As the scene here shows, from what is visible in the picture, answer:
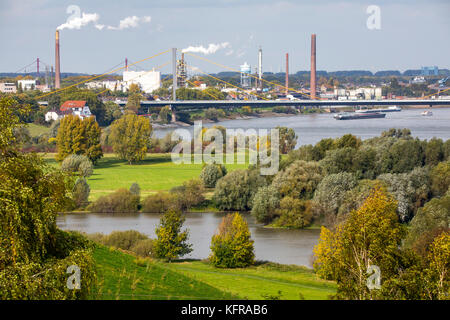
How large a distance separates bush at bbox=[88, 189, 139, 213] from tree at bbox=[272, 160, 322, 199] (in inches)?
88.9

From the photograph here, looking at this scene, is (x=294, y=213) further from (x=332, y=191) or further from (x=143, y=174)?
(x=143, y=174)

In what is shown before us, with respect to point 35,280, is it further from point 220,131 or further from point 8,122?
point 220,131

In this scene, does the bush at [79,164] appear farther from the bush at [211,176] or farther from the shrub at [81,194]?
the bush at [211,176]

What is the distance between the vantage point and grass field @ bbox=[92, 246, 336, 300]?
12.1ft

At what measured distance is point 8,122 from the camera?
2.70 metres

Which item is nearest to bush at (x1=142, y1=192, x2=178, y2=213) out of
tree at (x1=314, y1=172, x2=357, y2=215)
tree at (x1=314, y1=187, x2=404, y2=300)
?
tree at (x1=314, y1=172, x2=357, y2=215)

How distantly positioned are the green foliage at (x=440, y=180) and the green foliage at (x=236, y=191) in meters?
2.69

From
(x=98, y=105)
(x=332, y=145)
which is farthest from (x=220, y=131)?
(x=98, y=105)

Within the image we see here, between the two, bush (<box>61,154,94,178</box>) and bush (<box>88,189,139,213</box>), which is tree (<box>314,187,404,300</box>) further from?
bush (<box>61,154,94,178</box>)

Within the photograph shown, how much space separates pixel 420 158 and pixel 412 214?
6.78 ft

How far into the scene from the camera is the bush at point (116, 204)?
10.8m

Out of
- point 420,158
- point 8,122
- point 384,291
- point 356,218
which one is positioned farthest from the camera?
point 420,158

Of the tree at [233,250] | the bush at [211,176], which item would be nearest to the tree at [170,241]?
the tree at [233,250]

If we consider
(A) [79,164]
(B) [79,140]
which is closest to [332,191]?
(A) [79,164]
